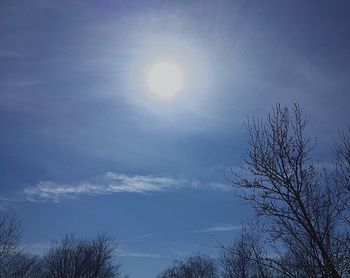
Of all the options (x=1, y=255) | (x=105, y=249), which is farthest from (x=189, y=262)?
(x=1, y=255)

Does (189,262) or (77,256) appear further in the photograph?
(189,262)

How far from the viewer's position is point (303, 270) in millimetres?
12633

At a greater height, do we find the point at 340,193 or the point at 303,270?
the point at 340,193

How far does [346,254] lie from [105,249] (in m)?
46.0

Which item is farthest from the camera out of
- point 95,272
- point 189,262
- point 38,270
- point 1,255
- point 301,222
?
point 189,262

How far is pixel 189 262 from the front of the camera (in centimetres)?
7069

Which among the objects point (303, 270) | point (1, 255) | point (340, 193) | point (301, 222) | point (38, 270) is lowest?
point (303, 270)

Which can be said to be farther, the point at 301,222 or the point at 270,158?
the point at 270,158

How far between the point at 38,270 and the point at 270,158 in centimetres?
5561

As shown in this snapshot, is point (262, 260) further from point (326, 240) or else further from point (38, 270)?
point (38, 270)

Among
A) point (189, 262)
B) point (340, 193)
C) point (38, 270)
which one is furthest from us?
point (189, 262)

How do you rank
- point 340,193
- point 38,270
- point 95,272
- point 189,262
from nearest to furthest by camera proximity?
point 340,193
point 95,272
point 38,270
point 189,262

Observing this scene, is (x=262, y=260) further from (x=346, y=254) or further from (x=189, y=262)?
(x=189, y=262)

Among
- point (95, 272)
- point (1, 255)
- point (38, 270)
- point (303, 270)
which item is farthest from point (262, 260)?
point (38, 270)
